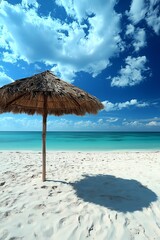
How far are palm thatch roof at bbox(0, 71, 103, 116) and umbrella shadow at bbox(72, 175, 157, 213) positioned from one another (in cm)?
177

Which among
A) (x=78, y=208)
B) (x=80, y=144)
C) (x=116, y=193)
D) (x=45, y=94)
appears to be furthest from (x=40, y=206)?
(x=80, y=144)

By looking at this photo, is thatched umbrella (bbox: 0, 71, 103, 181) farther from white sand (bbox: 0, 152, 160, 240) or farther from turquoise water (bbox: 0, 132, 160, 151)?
turquoise water (bbox: 0, 132, 160, 151)

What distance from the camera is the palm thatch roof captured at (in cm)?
315

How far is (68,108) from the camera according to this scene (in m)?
4.77

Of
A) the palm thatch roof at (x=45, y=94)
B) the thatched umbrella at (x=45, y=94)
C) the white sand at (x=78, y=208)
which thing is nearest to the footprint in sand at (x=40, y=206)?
the white sand at (x=78, y=208)

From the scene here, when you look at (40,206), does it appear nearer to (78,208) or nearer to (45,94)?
(78,208)

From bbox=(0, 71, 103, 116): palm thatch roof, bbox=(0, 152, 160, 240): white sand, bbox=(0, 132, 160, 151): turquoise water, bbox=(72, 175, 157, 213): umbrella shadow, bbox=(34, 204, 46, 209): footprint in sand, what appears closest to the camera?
bbox=(0, 152, 160, 240): white sand

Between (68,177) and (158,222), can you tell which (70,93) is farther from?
(158,222)

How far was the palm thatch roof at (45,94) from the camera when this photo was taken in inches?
124

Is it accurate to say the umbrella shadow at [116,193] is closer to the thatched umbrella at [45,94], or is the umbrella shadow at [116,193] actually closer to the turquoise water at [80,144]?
the thatched umbrella at [45,94]

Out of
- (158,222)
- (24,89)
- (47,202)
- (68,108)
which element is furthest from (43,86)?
(158,222)

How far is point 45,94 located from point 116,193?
2.44 meters

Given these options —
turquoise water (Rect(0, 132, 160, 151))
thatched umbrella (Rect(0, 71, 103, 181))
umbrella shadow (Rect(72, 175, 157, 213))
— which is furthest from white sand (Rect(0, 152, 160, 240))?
turquoise water (Rect(0, 132, 160, 151))

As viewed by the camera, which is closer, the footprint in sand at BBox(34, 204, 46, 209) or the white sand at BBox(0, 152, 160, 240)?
the white sand at BBox(0, 152, 160, 240)
